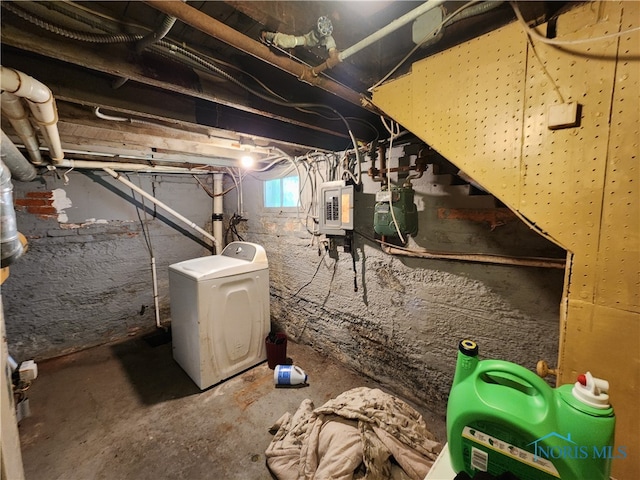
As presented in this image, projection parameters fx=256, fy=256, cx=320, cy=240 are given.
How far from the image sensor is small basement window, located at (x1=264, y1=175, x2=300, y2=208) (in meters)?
2.92

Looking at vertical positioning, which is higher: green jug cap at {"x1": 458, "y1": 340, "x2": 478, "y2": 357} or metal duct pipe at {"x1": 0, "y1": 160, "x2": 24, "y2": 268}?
metal duct pipe at {"x1": 0, "y1": 160, "x2": 24, "y2": 268}

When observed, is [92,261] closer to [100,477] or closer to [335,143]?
[100,477]

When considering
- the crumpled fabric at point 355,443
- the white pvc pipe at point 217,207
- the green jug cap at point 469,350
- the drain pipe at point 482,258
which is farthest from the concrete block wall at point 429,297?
the white pvc pipe at point 217,207

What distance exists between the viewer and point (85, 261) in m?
2.94

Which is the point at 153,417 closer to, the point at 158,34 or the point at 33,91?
the point at 33,91

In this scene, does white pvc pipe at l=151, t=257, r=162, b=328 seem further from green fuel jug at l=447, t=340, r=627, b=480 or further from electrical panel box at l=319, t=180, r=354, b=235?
green fuel jug at l=447, t=340, r=627, b=480

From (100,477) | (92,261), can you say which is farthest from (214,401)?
(92,261)

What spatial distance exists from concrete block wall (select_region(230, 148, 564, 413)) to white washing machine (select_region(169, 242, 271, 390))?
52 cm

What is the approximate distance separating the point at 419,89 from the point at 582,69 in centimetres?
49

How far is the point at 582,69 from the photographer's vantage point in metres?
0.74

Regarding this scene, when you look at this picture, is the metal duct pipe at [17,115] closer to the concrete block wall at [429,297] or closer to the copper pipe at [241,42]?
the copper pipe at [241,42]

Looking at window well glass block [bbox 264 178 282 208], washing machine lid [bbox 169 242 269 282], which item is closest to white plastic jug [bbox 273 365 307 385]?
washing machine lid [bbox 169 242 269 282]

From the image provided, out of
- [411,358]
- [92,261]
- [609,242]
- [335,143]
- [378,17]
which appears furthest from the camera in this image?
[92,261]

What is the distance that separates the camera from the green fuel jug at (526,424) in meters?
0.61
